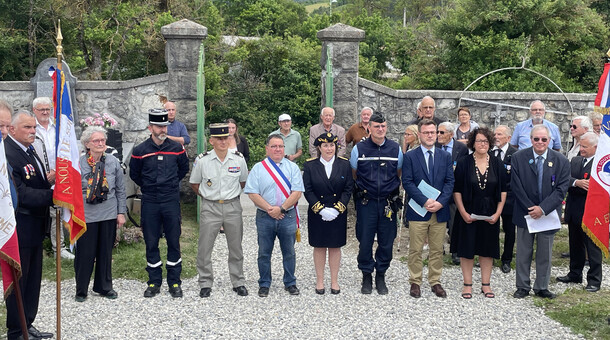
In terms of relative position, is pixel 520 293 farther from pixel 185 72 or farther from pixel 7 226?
pixel 185 72

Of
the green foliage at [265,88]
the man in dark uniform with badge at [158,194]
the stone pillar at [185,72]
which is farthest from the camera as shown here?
the green foliage at [265,88]

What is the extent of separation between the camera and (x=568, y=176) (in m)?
7.21

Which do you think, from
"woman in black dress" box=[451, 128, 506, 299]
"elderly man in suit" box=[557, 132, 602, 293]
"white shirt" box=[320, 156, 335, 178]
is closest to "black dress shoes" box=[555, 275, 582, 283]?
"elderly man in suit" box=[557, 132, 602, 293]

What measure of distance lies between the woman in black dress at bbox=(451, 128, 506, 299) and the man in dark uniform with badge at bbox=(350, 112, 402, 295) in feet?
2.29

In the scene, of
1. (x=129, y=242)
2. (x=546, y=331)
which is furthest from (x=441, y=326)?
(x=129, y=242)

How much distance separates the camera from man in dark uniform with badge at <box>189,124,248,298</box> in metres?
7.20

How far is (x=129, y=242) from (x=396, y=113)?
4.67 m

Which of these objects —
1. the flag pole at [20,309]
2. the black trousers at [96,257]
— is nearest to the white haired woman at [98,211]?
the black trousers at [96,257]

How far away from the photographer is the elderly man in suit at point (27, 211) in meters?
5.87

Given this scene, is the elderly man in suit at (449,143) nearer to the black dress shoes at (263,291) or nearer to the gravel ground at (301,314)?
the gravel ground at (301,314)

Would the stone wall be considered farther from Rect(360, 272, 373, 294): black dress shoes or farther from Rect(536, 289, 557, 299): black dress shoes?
Rect(536, 289, 557, 299): black dress shoes

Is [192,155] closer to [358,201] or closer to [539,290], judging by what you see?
[358,201]

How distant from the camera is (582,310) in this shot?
680 centimetres

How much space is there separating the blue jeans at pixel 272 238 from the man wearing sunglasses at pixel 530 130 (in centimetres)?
354
